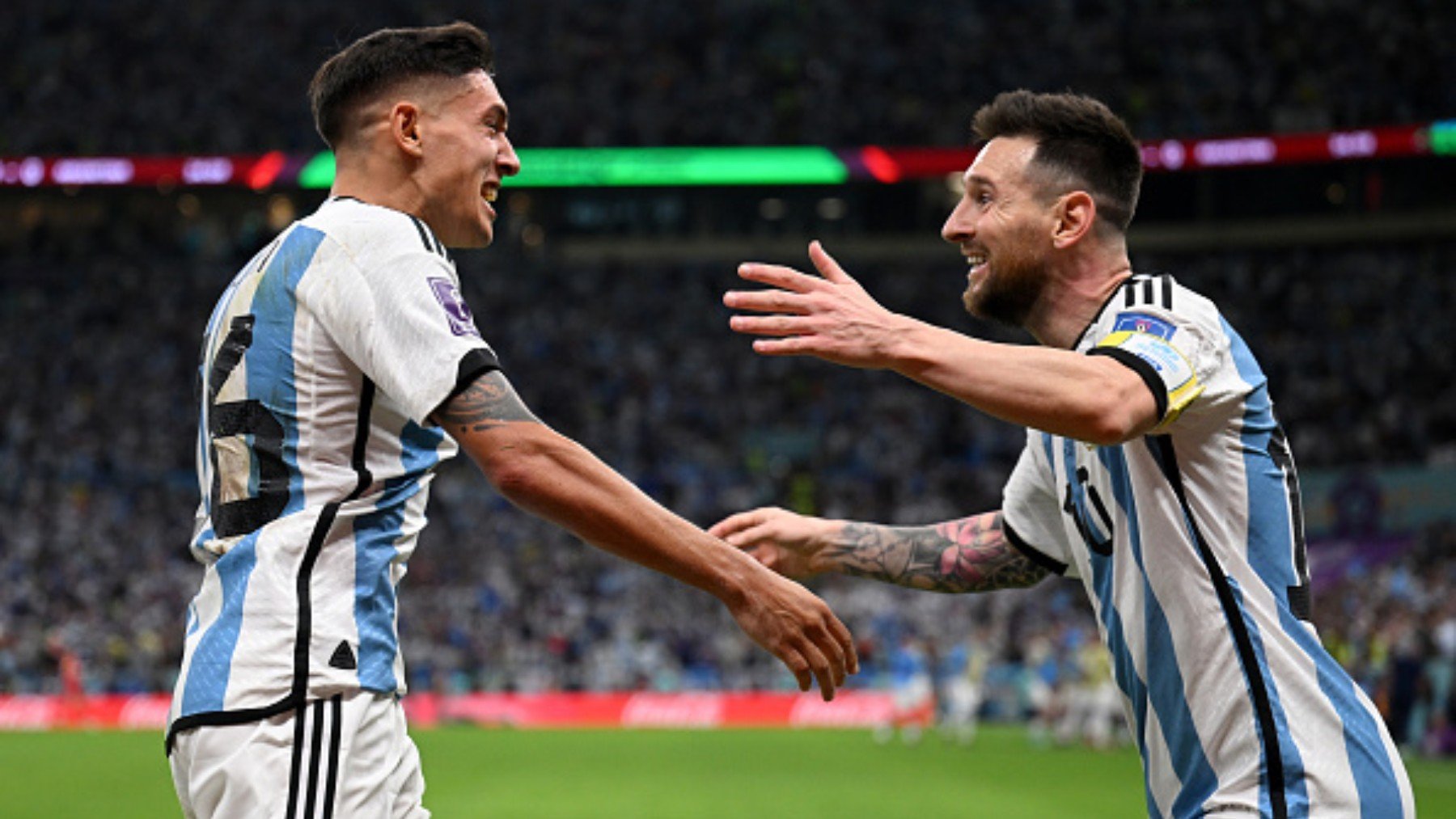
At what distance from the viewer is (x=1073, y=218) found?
4117 mm

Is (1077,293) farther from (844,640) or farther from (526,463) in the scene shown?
(526,463)

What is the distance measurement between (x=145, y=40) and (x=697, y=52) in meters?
14.5

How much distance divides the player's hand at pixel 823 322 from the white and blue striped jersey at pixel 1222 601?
522mm

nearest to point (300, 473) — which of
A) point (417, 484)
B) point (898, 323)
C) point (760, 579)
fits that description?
point (417, 484)

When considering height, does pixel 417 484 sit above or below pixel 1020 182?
below

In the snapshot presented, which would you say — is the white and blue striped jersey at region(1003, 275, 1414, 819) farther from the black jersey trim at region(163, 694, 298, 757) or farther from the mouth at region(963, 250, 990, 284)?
the black jersey trim at region(163, 694, 298, 757)

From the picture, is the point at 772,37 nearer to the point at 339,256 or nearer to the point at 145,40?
the point at 145,40

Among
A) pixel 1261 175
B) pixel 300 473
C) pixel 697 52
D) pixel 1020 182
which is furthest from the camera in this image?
pixel 697 52

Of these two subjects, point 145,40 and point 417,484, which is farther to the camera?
point 145,40

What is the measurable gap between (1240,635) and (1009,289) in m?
1.08

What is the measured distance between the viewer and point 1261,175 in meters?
39.5

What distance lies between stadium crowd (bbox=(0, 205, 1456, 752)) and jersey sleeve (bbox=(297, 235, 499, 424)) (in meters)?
21.6

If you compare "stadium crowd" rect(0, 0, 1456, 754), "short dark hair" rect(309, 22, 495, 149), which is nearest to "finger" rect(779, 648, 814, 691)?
"short dark hair" rect(309, 22, 495, 149)

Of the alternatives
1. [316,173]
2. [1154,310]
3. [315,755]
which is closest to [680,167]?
[316,173]
